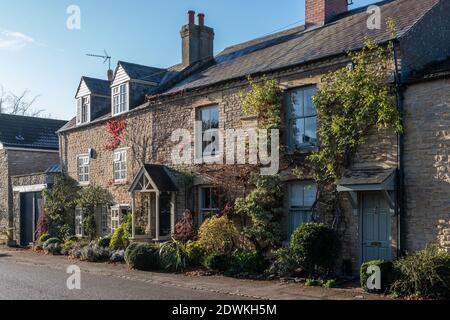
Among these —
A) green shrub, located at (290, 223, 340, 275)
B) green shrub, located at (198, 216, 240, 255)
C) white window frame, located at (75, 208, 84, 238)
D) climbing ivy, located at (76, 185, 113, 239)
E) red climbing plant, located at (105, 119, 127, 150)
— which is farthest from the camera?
white window frame, located at (75, 208, 84, 238)

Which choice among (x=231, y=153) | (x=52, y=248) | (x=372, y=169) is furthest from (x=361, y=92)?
(x=52, y=248)

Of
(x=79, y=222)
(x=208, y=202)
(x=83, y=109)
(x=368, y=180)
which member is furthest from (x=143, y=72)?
(x=368, y=180)

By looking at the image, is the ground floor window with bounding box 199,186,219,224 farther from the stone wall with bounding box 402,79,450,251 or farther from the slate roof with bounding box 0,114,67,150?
the slate roof with bounding box 0,114,67,150

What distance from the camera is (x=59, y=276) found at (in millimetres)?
15734

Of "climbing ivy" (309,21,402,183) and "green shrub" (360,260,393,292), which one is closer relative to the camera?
"green shrub" (360,260,393,292)

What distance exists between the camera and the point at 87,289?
42.9ft

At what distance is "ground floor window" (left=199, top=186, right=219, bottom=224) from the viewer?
60.7ft

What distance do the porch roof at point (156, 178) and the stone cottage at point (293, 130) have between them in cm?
5

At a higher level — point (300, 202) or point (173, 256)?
point (300, 202)

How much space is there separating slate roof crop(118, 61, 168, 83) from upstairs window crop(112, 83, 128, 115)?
2.16ft

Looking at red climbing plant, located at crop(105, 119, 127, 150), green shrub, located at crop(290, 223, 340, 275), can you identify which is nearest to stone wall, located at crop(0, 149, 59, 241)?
red climbing plant, located at crop(105, 119, 127, 150)

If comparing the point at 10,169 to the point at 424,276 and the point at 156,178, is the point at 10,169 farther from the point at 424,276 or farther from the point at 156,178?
the point at 424,276

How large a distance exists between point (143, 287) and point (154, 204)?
23.6ft
